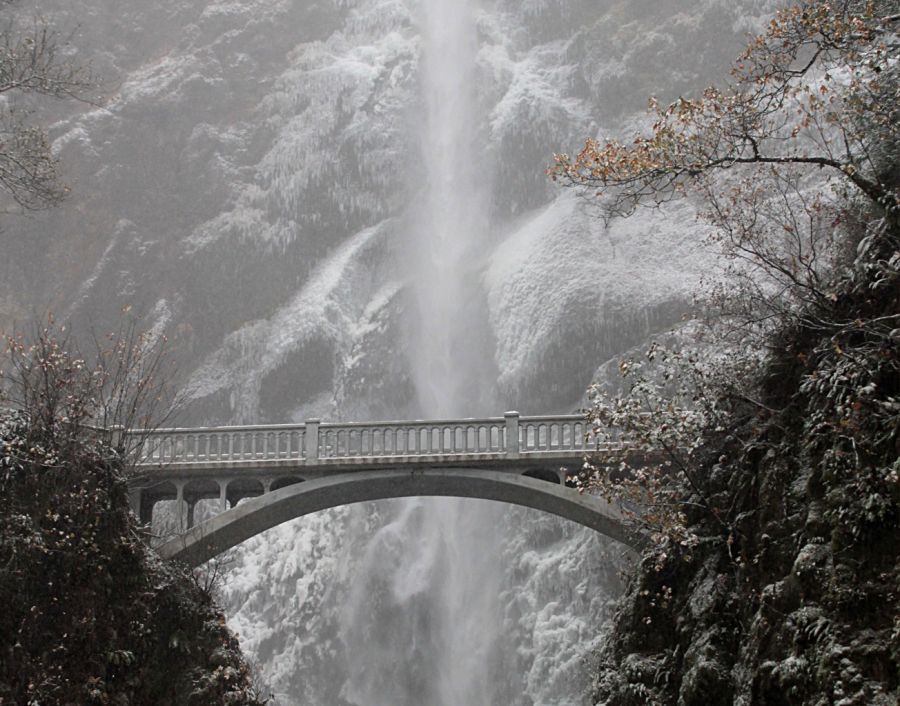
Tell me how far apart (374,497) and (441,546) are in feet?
44.9

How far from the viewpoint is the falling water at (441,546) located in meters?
35.0

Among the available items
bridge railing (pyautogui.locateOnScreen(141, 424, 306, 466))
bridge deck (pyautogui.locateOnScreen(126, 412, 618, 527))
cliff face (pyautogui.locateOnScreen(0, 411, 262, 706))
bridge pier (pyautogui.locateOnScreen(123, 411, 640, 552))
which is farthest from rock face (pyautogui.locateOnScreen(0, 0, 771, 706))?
cliff face (pyautogui.locateOnScreen(0, 411, 262, 706))

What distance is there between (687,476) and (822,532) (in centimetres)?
388

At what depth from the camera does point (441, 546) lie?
38.0m

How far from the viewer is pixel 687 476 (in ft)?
49.9

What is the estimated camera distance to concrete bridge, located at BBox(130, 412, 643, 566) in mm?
22734

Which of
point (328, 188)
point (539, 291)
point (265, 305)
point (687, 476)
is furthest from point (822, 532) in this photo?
point (328, 188)

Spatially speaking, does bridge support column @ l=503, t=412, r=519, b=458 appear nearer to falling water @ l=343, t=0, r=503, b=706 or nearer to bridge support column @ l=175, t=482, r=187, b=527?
bridge support column @ l=175, t=482, r=187, b=527

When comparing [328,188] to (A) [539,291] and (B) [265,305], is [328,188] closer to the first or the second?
(B) [265,305]

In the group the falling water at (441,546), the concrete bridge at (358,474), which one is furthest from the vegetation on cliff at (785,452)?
the falling water at (441,546)

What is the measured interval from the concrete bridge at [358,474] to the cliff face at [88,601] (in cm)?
289

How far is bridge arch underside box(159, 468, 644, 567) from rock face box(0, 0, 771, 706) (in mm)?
8917

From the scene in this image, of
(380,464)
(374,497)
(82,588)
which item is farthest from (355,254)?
(82,588)

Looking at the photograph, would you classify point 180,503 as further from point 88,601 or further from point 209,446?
point 88,601
